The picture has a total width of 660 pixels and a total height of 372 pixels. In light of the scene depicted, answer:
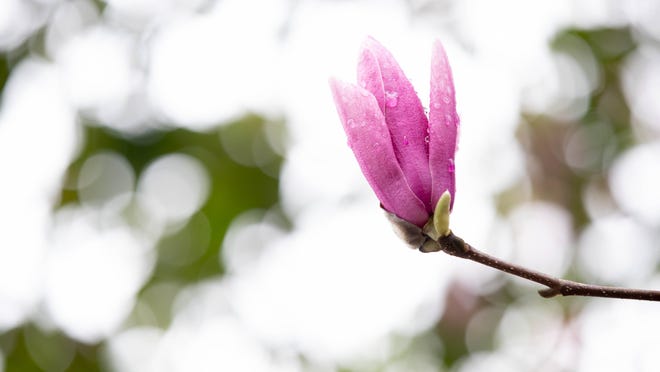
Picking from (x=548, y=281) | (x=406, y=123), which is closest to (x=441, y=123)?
(x=406, y=123)

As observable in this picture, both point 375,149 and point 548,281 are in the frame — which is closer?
point 548,281

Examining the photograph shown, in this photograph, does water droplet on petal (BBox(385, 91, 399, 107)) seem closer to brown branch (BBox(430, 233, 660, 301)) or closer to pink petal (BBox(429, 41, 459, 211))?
pink petal (BBox(429, 41, 459, 211))

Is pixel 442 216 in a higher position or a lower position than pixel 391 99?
lower

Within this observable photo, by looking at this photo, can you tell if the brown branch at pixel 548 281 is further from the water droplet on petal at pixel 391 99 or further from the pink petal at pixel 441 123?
the water droplet on petal at pixel 391 99

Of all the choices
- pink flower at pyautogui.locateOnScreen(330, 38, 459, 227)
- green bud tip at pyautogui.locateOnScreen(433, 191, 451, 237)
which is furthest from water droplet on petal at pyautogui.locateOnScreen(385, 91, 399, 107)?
green bud tip at pyautogui.locateOnScreen(433, 191, 451, 237)

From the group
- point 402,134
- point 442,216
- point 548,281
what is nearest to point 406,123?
point 402,134

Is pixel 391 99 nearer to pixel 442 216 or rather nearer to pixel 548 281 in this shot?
pixel 442 216

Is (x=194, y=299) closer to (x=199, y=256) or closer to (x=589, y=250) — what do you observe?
(x=199, y=256)

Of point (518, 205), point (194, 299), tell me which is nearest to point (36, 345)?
point (194, 299)
